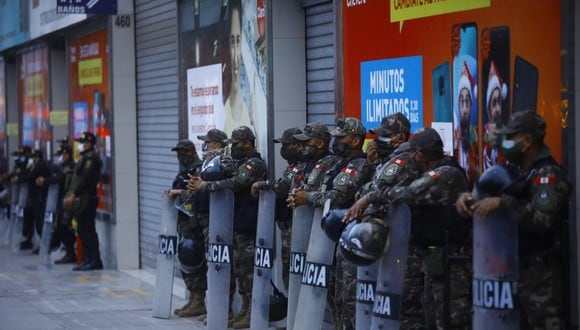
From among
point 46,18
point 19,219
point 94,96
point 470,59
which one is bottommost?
point 19,219

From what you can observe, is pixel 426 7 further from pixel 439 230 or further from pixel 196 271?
pixel 196 271

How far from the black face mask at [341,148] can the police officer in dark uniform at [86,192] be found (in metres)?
8.58

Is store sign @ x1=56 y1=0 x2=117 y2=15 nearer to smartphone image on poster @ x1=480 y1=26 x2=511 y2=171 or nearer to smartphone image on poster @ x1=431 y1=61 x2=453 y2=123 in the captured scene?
smartphone image on poster @ x1=431 y1=61 x2=453 y2=123

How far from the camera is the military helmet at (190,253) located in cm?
1311

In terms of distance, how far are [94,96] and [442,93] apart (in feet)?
36.2

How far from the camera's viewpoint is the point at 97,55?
19719 mm

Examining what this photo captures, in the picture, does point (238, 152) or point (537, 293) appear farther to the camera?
point (238, 152)

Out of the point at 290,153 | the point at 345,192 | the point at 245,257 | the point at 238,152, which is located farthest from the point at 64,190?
the point at 345,192

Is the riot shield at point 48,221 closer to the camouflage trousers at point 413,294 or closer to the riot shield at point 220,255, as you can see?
the riot shield at point 220,255

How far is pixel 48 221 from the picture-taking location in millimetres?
19031

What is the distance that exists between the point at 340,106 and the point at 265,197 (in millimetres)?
1126

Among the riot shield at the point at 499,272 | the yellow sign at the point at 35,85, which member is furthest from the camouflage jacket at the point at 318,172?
the yellow sign at the point at 35,85

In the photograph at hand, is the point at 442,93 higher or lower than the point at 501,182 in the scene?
higher

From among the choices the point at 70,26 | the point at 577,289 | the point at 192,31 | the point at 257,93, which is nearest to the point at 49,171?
the point at 70,26
